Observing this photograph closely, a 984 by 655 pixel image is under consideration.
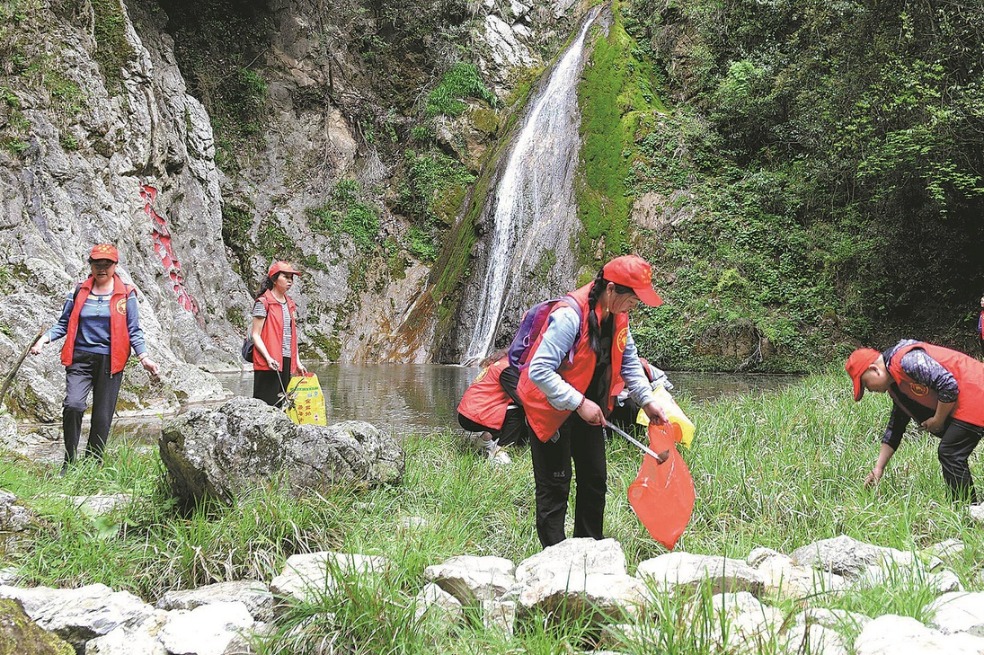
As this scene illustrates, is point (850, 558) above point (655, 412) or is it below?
below

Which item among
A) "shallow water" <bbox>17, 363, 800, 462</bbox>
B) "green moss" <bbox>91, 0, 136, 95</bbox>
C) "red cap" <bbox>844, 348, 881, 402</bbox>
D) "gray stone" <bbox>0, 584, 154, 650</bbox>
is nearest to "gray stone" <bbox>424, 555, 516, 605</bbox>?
"gray stone" <bbox>0, 584, 154, 650</bbox>

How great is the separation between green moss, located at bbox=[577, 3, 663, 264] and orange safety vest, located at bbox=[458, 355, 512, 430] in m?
10.8

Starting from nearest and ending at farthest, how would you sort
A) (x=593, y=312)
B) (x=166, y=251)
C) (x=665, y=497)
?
(x=593, y=312), (x=665, y=497), (x=166, y=251)

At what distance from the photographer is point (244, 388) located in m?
9.93

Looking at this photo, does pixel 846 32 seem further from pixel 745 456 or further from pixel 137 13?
pixel 137 13

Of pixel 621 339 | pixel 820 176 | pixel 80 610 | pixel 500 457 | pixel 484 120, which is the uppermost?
pixel 484 120

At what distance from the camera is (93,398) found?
4.26m

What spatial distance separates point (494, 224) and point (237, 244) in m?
7.08

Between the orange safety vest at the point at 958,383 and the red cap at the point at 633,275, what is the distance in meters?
1.88

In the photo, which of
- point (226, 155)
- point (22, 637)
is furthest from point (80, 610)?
point (226, 155)

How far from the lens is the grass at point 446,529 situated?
209 cm

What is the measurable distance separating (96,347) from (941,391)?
5014 mm

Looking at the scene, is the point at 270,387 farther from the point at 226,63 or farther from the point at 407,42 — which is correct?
the point at 407,42

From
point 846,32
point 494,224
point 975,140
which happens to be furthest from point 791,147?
point 494,224
